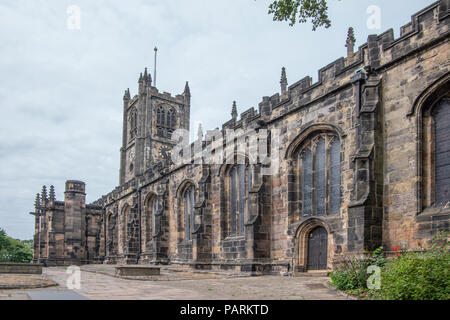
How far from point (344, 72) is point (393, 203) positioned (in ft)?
16.7

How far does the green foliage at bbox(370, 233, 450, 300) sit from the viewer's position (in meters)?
7.39

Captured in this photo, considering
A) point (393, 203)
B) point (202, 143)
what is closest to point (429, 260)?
point (393, 203)

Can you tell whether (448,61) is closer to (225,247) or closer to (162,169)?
(225,247)

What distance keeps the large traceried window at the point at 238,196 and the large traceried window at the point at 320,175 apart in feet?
12.7

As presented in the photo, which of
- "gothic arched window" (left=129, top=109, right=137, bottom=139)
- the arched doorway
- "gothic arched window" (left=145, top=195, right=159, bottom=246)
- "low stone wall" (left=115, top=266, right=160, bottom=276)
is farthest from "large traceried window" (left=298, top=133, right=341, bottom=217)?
"gothic arched window" (left=129, top=109, right=137, bottom=139)

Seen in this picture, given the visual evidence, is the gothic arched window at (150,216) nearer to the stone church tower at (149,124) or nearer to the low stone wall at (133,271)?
the low stone wall at (133,271)

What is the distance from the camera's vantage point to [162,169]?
31.1 meters

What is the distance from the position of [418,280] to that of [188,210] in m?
21.2

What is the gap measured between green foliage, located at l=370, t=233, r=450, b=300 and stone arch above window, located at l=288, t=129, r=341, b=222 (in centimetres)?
784

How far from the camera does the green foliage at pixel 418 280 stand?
7.39 meters
